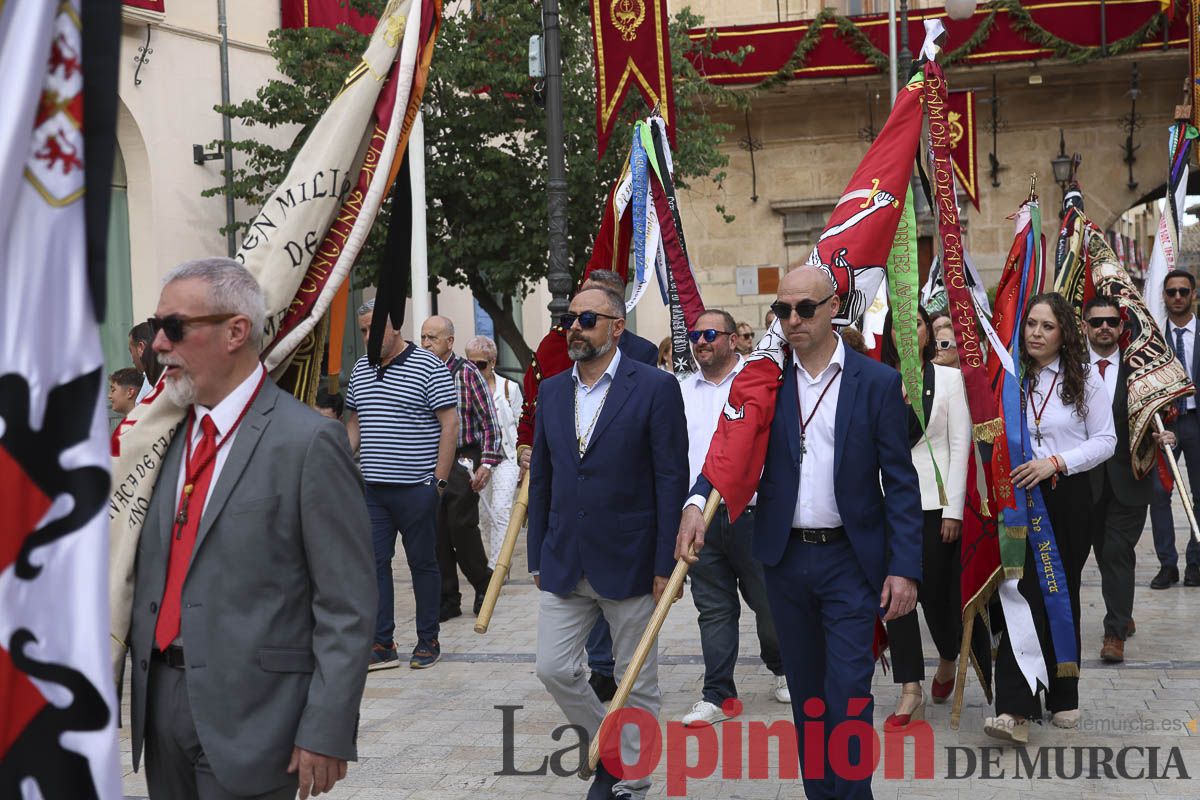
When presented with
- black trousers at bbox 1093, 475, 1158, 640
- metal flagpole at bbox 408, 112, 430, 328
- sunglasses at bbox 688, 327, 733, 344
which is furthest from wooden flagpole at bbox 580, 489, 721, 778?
metal flagpole at bbox 408, 112, 430, 328

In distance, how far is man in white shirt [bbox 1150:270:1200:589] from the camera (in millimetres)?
10133

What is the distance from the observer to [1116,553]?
7.99 m

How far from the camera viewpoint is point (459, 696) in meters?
7.48

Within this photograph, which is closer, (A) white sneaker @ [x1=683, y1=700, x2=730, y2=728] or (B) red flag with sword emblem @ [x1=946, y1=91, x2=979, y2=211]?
(A) white sneaker @ [x1=683, y1=700, x2=730, y2=728]

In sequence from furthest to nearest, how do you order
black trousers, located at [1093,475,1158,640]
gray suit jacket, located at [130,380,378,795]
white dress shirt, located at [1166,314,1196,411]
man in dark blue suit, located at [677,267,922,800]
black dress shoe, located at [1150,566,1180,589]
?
white dress shirt, located at [1166,314,1196,411] < black dress shoe, located at [1150,566,1180,589] < black trousers, located at [1093,475,1158,640] < man in dark blue suit, located at [677,267,922,800] < gray suit jacket, located at [130,380,378,795]

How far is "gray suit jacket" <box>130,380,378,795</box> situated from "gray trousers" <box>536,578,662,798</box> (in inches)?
85.5

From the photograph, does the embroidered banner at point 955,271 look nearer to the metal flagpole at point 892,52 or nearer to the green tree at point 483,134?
the green tree at point 483,134

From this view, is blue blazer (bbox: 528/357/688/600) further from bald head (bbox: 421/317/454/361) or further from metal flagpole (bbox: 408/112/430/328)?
metal flagpole (bbox: 408/112/430/328)

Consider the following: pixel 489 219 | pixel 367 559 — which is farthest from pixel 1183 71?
pixel 367 559

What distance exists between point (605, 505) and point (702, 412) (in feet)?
6.10

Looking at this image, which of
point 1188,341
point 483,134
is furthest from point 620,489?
point 483,134

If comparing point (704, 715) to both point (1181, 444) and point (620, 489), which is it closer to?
point (620, 489)

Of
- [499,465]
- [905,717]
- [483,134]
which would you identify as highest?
[483,134]

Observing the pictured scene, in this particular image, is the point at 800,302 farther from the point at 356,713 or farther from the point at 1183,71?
the point at 1183,71
